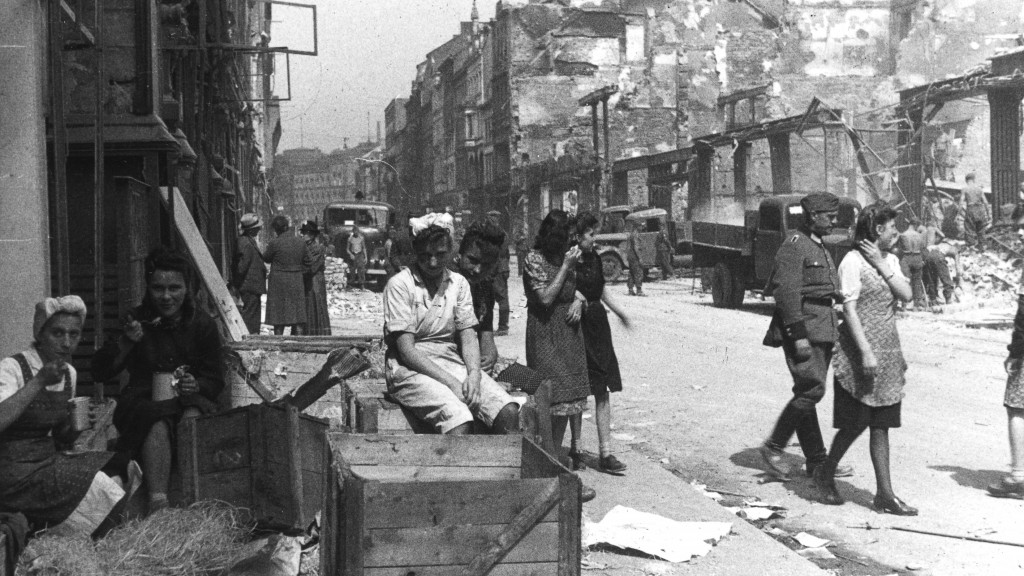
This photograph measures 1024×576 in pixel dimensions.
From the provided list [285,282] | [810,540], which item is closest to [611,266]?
[285,282]

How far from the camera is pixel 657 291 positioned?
28.5m

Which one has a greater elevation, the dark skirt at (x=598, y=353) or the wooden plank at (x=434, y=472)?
the dark skirt at (x=598, y=353)

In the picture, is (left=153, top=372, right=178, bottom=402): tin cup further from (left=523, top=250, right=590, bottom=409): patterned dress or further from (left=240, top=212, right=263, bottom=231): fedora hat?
(left=240, top=212, right=263, bottom=231): fedora hat

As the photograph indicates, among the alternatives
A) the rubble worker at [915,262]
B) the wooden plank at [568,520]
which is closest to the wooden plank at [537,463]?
the wooden plank at [568,520]

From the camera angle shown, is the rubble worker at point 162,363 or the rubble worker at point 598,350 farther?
the rubble worker at point 598,350

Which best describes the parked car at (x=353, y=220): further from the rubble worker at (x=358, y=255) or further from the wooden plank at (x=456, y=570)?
the wooden plank at (x=456, y=570)

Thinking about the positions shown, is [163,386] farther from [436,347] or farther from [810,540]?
[810,540]

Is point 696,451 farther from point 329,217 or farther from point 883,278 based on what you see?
point 329,217

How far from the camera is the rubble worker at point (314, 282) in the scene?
1419 cm

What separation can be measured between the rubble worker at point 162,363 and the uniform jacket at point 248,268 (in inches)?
316

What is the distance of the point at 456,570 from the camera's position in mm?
3801

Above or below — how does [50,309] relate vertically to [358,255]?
below

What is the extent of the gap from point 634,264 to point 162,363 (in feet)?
71.5

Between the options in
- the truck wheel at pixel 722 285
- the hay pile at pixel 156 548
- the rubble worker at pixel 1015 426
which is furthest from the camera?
the truck wheel at pixel 722 285
